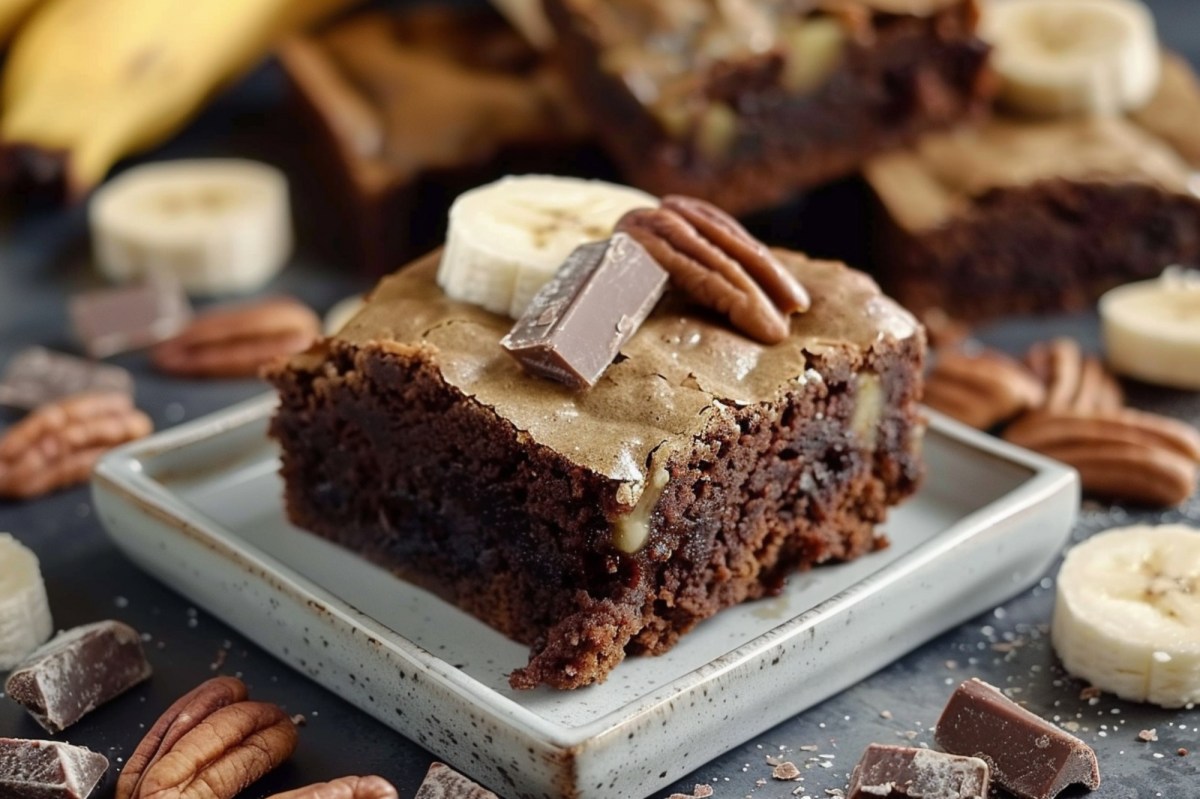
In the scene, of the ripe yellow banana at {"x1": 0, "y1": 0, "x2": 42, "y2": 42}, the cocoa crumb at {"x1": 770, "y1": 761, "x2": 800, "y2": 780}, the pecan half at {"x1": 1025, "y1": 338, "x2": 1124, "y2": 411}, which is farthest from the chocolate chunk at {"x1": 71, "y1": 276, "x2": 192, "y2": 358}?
the cocoa crumb at {"x1": 770, "y1": 761, "x2": 800, "y2": 780}

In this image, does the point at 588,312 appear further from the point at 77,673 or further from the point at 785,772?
the point at 77,673

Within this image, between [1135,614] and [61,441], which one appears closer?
[1135,614]

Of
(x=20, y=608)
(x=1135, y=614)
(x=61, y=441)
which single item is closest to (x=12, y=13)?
(x=61, y=441)

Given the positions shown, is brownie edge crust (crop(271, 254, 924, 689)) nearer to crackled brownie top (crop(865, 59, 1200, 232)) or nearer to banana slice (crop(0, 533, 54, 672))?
banana slice (crop(0, 533, 54, 672))

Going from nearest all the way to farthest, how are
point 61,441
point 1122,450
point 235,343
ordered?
point 1122,450
point 61,441
point 235,343

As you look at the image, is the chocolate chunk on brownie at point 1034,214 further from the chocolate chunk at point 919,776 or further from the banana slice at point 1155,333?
the chocolate chunk at point 919,776

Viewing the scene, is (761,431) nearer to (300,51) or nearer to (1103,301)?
(1103,301)
